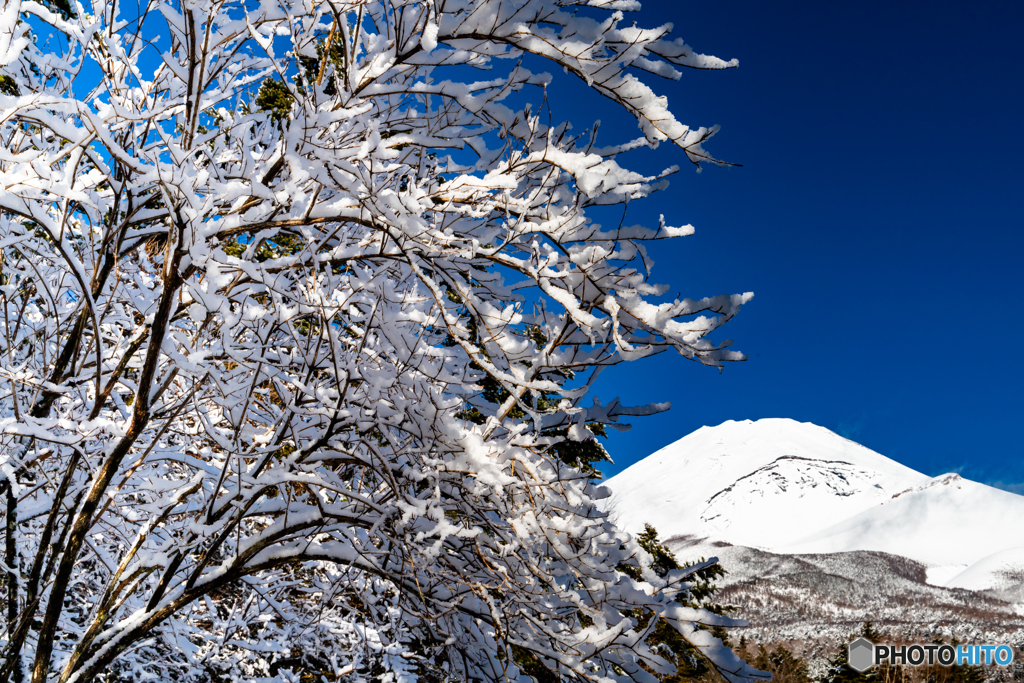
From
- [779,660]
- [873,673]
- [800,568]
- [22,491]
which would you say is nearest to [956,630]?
[779,660]

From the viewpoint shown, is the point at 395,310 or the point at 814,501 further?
the point at 814,501

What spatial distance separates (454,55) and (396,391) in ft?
4.33

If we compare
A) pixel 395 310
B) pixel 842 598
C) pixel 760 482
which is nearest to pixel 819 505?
pixel 760 482

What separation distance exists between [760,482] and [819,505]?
45.4 feet

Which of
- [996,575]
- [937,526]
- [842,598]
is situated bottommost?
[842,598]

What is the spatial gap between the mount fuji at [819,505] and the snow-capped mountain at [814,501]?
24cm

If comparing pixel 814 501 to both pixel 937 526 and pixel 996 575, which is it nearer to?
pixel 937 526

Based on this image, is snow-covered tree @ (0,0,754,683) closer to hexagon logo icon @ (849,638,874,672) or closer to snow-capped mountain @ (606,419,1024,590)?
hexagon logo icon @ (849,638,874,672)

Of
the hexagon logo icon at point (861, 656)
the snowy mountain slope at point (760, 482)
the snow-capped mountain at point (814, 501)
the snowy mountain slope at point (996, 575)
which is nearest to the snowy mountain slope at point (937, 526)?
the snow-capped mountain at point (814, 501)

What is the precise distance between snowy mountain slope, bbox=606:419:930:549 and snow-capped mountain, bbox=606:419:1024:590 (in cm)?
24

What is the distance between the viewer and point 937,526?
8688 centimetres

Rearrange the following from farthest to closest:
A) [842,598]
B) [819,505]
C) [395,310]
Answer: [819,505], [842,598], [395,310]

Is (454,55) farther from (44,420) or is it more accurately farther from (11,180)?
(44,420)

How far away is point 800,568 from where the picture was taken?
57594 mm
